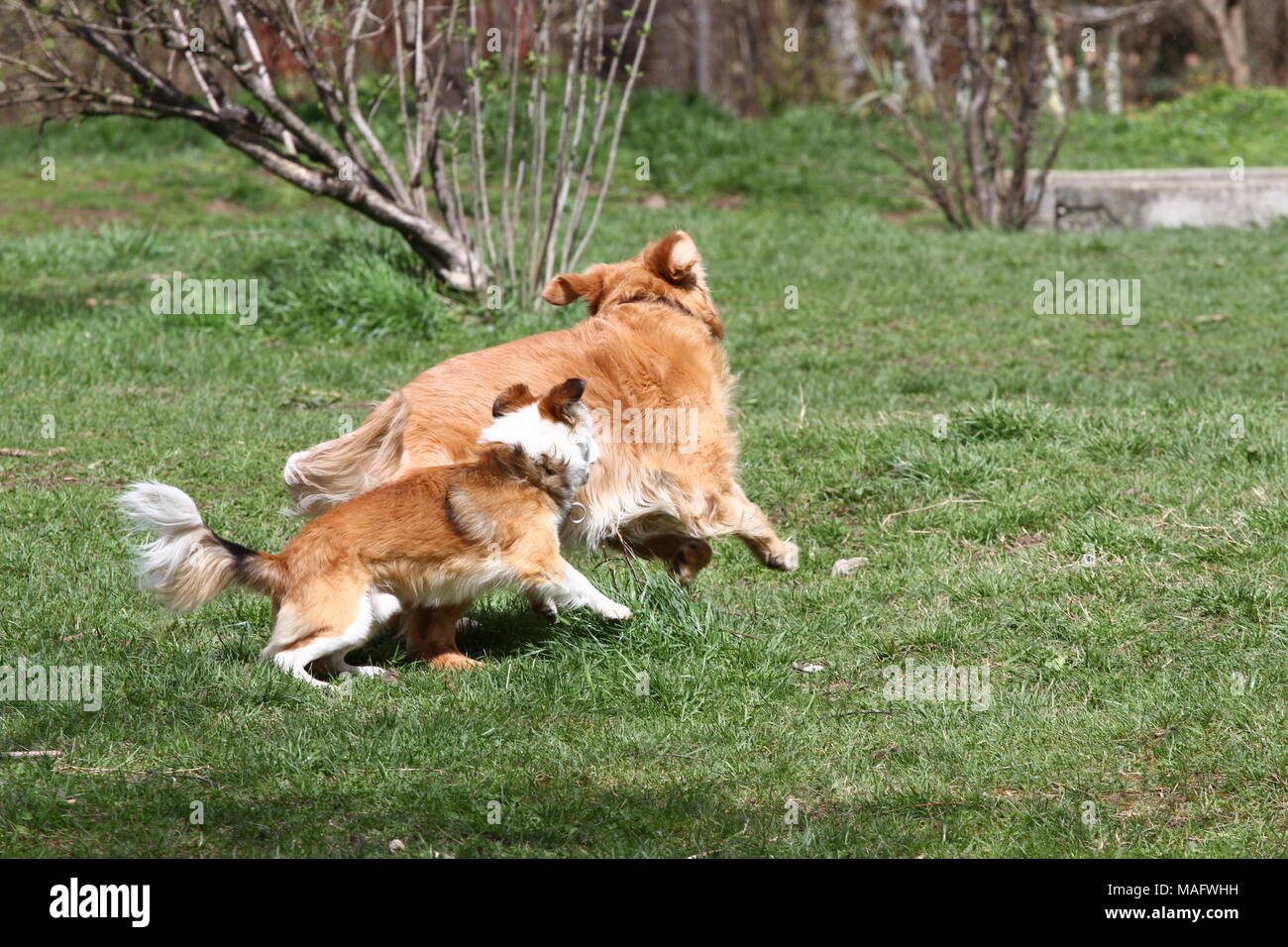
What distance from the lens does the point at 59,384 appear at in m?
8.91

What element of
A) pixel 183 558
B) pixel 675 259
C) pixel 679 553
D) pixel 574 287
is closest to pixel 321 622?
pixel 183 558

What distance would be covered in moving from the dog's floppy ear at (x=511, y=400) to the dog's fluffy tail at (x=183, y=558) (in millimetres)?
898

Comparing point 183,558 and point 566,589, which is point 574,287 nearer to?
point 566,589

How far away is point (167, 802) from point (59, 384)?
5.57 m

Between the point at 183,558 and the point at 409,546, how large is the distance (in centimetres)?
73

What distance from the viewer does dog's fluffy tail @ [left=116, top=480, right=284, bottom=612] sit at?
4.61m

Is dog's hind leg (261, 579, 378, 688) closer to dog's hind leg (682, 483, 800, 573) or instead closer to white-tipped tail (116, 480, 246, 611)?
white-tipped tail (116, 480, 246, 611)

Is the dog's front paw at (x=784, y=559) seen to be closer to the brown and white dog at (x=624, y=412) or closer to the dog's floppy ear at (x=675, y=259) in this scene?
the brown and white dog at (x=624, y=412)

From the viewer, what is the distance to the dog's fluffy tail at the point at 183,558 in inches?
182

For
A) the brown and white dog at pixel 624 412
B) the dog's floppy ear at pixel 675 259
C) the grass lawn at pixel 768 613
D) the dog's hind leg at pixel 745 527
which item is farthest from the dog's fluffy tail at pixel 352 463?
the dog's floppy ear at pixel 675 259

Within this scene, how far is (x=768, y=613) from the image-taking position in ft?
18.8

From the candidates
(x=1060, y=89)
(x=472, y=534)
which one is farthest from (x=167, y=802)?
(x=1060, y=89)

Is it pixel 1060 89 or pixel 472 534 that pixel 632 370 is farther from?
pixel 1060 89

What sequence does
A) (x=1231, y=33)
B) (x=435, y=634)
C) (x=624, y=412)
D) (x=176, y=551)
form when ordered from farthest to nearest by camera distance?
(x=1231, y=33) → (x=624, y=412) → (x=435, y=634) → (x=176, y=551)
